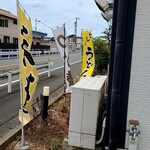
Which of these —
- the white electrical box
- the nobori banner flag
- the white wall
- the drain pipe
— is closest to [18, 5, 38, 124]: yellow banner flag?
the white electrical box

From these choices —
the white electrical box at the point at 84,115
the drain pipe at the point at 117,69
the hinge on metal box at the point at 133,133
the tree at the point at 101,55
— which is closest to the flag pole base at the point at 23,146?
the white electrical box at the point at 84,115

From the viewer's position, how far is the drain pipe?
10.6 feet

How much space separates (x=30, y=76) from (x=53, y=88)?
21.0ft

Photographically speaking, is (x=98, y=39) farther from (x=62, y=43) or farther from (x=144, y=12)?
(x=144, y=12)

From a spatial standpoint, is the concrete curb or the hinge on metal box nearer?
the hinge on metal box

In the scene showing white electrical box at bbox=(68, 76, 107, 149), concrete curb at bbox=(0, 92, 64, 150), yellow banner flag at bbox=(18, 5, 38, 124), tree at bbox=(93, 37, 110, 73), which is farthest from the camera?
tree at bbox=(93, 37, 110, 73)

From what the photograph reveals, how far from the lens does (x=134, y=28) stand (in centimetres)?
323

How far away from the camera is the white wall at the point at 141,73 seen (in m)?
3.18

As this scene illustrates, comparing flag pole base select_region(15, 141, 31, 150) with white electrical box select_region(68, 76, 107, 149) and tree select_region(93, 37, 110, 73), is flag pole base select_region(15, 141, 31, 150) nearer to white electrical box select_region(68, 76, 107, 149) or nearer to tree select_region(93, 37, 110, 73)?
white electrical box select_region(68, 76, 107, 149)

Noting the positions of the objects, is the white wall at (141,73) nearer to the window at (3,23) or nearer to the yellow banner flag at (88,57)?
the yellow banner flag at (88,57)

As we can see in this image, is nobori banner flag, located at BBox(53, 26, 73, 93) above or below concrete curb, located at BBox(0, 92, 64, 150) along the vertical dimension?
above

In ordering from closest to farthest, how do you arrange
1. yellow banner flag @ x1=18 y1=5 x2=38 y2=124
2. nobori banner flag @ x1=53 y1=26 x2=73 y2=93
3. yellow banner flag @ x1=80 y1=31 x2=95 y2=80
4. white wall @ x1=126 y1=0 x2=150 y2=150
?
white wall @ x1=126 y1=0 x2=150 y2=150
yellow banner flag @ x1=18 y1=5 x2=38 y2=124
nobori banner flag @ x1=53 y1=26 x2=73 y2=93
yellow banner flag @ x1=80 y1=31 x2=95 y2=80

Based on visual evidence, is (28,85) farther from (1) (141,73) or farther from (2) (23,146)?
(1) (141,73)

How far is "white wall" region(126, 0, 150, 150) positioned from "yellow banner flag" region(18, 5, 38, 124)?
72.5 inches
